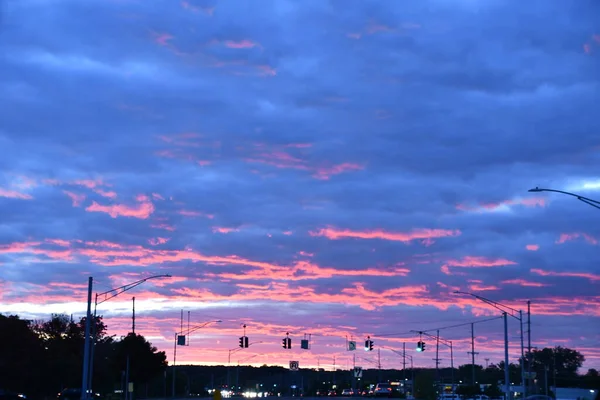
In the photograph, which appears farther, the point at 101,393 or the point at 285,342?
the point at 101,393

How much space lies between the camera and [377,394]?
121625 millimetres

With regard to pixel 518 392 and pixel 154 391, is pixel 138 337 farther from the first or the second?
pixel 518 392

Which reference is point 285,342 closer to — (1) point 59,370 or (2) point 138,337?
(2) point 138,337

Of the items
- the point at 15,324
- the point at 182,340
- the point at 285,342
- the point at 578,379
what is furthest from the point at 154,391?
the point at 578,379

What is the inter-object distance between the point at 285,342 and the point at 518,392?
7073 centimetres

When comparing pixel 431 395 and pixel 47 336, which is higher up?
pixel 47 336

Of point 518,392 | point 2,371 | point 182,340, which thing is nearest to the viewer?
point 2,371

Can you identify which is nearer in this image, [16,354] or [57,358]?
[16,354]

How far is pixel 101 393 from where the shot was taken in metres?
119

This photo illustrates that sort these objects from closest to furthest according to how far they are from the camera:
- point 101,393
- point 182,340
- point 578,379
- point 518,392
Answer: point 182,340 → point 101,393 → point 518,392 → point 578,379

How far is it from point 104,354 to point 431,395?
171ft

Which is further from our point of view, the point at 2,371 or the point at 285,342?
the point at 285,342

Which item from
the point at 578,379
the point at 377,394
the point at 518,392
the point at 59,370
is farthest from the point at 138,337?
the point at 578,379

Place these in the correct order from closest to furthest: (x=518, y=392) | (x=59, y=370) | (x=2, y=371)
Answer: (x=2, y=371)
(x=59, y=370)
(x=518, y=392)
